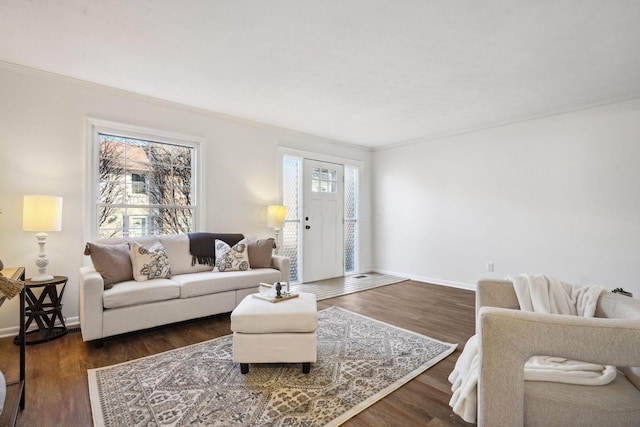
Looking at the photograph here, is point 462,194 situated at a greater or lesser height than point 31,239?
greater

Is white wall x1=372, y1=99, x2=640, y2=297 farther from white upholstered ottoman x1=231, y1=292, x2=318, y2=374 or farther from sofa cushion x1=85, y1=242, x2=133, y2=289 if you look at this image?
sofa cushion x1=85, y1=242, x2=133, y2=289

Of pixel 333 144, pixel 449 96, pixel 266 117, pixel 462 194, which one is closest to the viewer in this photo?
pixel 449 96

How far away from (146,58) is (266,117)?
69.2 inches

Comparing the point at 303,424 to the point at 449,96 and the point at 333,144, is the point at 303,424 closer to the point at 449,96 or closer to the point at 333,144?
the point at 449,96

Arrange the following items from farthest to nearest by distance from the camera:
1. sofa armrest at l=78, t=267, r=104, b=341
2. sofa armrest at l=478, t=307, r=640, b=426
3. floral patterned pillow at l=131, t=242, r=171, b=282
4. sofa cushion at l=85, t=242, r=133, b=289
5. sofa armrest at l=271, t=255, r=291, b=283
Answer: sofa armrest at l=271, t=255, r=291, b=283 → floral patterned pillow at l=131, t=242, r=171, b=282 → sofa cushion at l=85, t=242, r=133, b=289 → sofa armrest at l=78, t=267, r=104, b=341 → sofa armrest at l=478, t=307, r=640, b=426

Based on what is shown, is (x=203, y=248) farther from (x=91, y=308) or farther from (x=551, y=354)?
(x=551, y=354)

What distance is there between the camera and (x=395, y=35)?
2.28m

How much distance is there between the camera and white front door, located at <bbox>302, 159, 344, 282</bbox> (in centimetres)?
507

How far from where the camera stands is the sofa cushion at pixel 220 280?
300cm

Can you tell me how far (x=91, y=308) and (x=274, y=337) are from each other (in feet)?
5.23

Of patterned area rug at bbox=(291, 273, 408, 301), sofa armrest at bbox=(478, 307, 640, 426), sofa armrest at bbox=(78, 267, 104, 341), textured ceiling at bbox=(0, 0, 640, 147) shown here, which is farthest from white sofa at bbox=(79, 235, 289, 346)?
sofa armrest at bbox=(478, 307, 640, 426)

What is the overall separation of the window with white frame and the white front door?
1.85 meters

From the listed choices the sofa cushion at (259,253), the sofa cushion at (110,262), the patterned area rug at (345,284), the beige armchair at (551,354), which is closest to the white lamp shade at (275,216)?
the sofa cushion at (259,253)

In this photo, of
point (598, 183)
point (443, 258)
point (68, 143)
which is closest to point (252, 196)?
point (68, 143)
